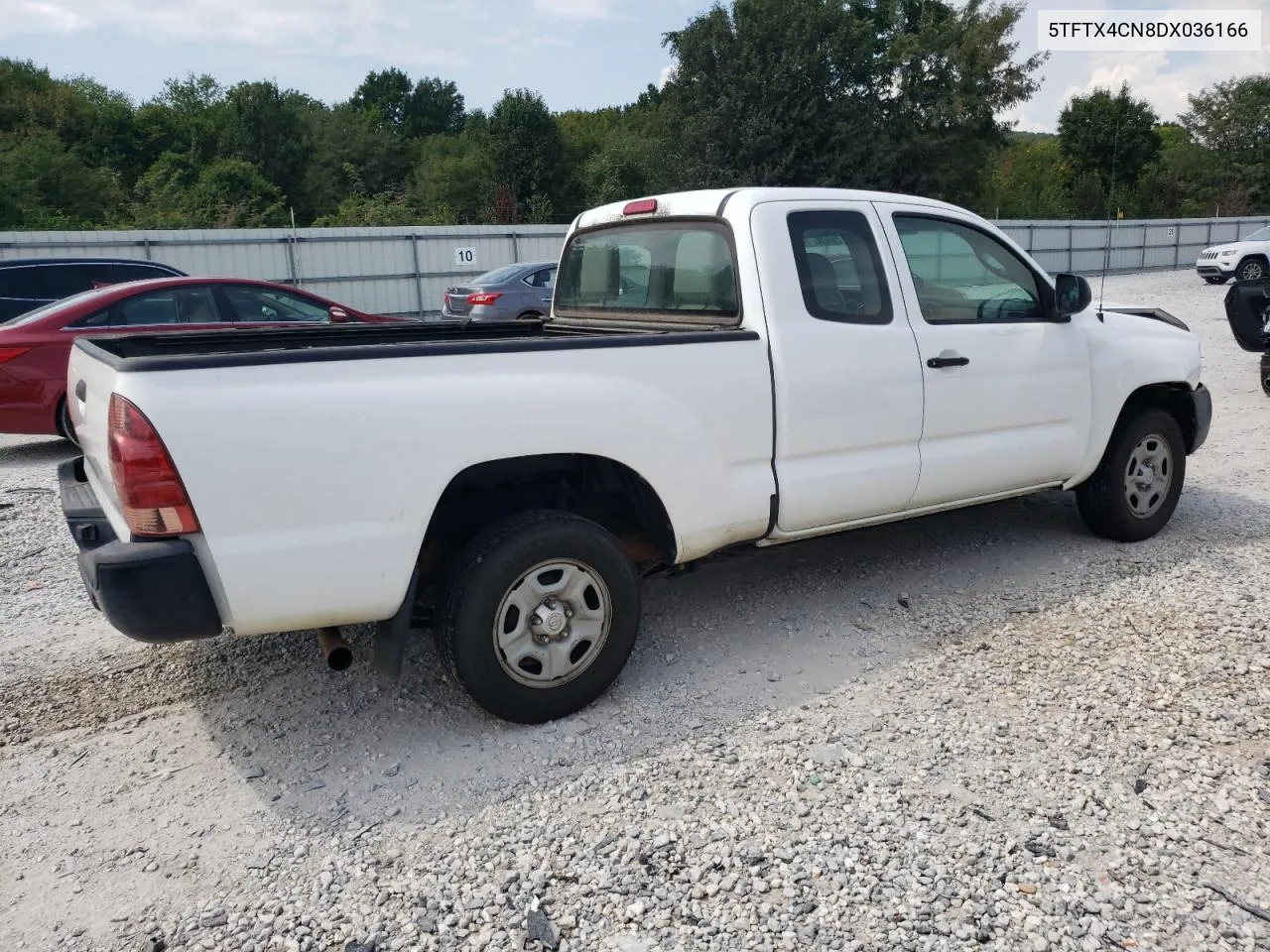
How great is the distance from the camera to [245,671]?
13.6 ft

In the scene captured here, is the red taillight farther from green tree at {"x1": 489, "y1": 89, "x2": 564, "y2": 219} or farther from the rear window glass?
green tree at {"x1": 489, "y1": 89, "x2": 564, "y2": 219}

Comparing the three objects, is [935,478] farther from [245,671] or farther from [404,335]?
[245,671]

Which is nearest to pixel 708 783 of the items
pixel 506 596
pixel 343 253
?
pixel 506 596

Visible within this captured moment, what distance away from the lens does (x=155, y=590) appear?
2916 millimetres

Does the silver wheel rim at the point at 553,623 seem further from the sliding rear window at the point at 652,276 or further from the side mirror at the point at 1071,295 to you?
the side mirror at the point at 1071,295

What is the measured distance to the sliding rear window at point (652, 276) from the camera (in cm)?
423

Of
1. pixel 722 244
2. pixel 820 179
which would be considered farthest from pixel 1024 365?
pixel 820 179

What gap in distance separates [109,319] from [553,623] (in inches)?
275

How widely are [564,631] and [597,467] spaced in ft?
2.28

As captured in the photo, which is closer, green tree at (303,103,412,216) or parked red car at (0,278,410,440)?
parked red car at (0,278,410,440)

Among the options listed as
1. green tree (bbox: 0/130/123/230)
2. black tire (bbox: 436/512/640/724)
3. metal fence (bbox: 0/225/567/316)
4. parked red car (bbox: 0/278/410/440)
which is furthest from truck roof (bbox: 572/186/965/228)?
green tree (bbox: 0/130/123/230)

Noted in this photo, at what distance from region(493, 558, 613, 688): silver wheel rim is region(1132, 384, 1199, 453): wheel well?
3537 mm

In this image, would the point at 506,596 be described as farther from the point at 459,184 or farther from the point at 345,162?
the point at 345,162

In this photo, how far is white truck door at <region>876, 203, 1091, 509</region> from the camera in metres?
4.50
